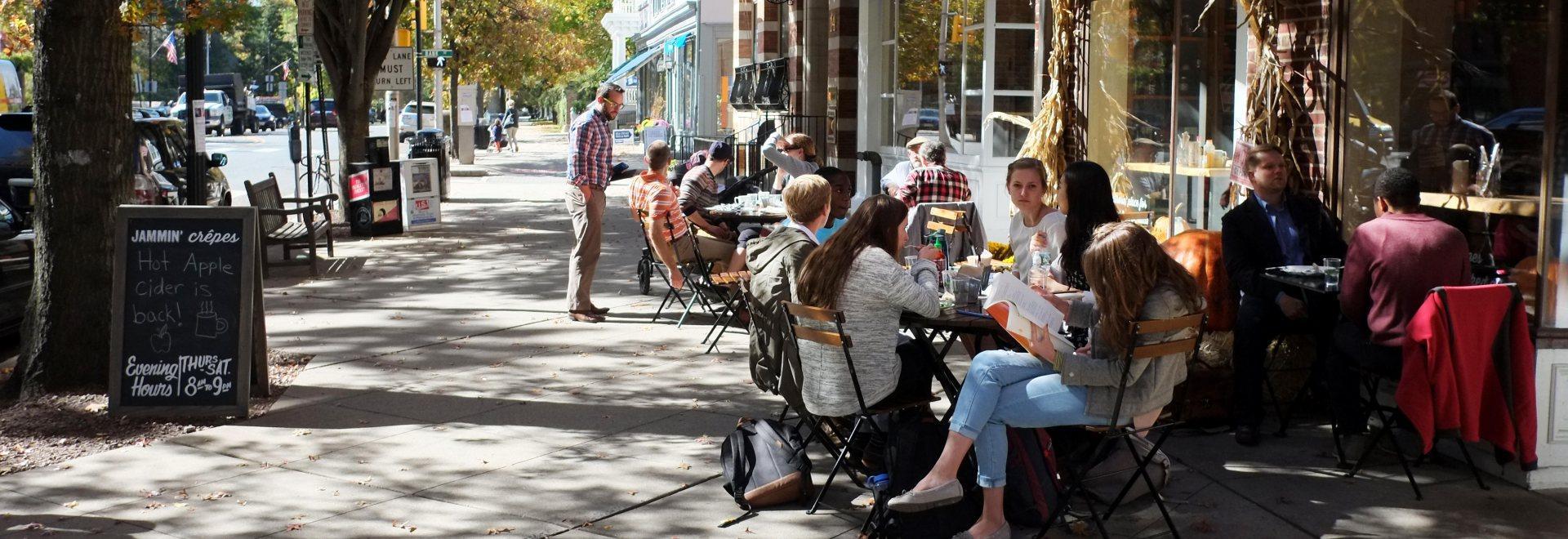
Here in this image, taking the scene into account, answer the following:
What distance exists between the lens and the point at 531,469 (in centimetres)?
629

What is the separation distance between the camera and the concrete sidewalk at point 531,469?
5.43 meters

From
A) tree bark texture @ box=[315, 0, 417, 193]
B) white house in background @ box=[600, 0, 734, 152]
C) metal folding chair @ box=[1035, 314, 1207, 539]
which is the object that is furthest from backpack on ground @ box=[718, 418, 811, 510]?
white house in background @ box=[600, 0, 734, 152]

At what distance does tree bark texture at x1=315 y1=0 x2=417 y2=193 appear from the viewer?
59.6 ft

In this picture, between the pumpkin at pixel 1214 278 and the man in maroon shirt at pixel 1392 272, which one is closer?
the man in maroon shirt at pixel 1392 272

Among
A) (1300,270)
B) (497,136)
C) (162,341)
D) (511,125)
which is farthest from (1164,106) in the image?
(511,125)

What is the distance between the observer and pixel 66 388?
25.0 feet

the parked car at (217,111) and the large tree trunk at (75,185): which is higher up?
the parked car at (217,111)

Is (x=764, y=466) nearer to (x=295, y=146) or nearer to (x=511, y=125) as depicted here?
(x=295, y=146)

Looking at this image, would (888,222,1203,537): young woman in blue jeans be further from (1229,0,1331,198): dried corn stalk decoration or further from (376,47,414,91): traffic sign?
(376,47,414,91): traffic sign

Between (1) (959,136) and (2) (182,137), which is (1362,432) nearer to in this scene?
(1) (959,136)

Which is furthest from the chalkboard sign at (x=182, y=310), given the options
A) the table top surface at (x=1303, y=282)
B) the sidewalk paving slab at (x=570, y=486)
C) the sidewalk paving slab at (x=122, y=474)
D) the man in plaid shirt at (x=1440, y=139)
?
the man in plaid shirt at (x=1440, y=139)

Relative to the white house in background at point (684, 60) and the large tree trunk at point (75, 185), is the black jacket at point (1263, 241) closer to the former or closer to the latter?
the large tree trunk at point (75, 185)

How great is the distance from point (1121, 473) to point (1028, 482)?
2.04ft

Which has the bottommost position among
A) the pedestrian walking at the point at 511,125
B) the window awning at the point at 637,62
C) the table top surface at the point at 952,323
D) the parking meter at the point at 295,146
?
the table top surface at the point at 952,323
